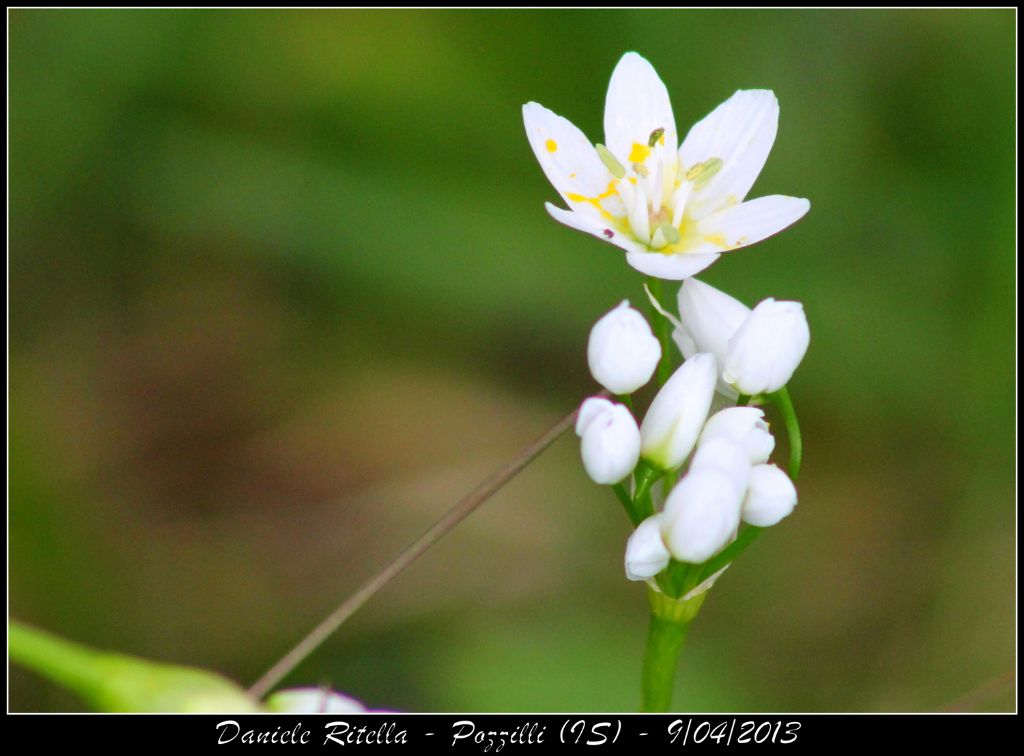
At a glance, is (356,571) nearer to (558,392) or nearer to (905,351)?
(558,392)

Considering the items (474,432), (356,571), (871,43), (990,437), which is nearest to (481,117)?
(474,432)

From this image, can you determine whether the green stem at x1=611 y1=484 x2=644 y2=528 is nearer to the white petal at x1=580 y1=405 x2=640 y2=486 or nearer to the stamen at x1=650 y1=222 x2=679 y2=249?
the white petal at x1=580 y1=405 x2=640 y2=486

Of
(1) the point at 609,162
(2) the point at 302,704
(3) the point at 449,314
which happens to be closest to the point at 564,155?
(1) the point at 609,162

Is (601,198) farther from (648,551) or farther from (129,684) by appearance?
(129,684)

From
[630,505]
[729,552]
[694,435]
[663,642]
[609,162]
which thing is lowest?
[663,642]

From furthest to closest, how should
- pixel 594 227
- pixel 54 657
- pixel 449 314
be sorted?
pixel 449 314 → pixel 594 227 → pixel 54 657

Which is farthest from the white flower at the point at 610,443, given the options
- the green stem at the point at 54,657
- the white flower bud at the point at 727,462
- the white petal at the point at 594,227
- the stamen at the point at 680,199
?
the green stem at the point at 54,657
